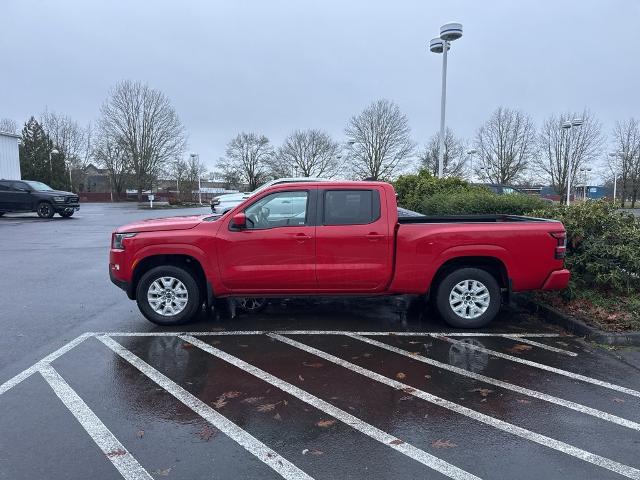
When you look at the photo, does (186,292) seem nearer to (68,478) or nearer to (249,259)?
(249,259)

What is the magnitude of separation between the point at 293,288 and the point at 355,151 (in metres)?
45.2

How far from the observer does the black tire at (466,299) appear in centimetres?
623

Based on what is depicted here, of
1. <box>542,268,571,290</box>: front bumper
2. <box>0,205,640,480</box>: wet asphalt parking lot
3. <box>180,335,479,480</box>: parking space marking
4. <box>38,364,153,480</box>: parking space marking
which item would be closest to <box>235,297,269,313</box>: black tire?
<box>0,205,640,480</box>: wet asphalt parking lot

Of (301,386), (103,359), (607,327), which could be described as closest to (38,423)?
(103,359)

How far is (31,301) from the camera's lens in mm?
7633

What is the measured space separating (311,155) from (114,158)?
24792 mm

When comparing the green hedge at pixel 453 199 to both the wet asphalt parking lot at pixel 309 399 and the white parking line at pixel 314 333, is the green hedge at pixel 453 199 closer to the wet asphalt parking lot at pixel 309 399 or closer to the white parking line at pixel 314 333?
the wet asphalt parking lot at pixel 309 399

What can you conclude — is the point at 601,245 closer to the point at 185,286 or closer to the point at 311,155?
the point at 185,286

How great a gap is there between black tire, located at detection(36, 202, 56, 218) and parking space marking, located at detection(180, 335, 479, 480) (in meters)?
24.3

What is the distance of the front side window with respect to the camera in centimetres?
613

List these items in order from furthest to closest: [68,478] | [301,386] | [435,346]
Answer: [435,346]
[301,386]
[68,478]

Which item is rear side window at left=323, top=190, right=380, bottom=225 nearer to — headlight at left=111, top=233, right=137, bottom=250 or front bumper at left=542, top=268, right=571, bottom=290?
front bumper at left=542, top=268, right=571, bottom=290

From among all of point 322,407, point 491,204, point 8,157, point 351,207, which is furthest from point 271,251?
point 8,157

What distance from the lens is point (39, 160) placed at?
56.7 meters
